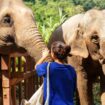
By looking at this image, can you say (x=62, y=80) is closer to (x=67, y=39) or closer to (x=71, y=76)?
(x=71, y=76)

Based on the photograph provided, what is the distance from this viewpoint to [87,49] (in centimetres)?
779

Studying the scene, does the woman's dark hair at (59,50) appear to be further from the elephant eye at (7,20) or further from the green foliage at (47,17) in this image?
the green foliage at (47,17)

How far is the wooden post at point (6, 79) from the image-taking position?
6598 millimetres

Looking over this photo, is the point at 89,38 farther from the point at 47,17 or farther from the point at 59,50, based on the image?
the point at 47,17

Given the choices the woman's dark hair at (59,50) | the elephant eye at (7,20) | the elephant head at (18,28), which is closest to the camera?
the woman's dark hair at (59,50)

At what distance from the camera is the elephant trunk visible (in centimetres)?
590

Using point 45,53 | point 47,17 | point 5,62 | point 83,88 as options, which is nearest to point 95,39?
point 83,88

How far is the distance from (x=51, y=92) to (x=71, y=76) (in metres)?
0.27

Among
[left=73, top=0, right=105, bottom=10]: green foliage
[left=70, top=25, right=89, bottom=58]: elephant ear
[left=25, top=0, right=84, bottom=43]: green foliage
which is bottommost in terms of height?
[left=70, top=25, right=89, bottom=58]: elephant ear

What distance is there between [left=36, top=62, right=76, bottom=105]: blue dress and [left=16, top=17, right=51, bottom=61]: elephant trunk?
67 cm

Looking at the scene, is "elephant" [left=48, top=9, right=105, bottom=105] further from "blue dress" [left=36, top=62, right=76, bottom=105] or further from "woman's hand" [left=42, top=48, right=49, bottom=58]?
"blue dress" [left=36, top=62, right=76, bottom=105]

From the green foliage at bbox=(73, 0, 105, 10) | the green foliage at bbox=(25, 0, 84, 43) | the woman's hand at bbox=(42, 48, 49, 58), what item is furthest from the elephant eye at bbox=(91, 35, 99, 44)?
the green foliage at bbox=(73, 0, 105, 10)

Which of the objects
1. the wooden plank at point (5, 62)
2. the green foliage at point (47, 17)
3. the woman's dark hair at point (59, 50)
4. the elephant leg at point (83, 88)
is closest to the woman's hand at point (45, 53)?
the woman's dark hair at point (59, 50)

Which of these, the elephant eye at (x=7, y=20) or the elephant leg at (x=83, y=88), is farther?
the elephant leg at (x=83, y=88)
